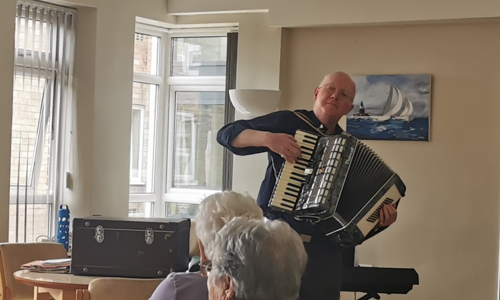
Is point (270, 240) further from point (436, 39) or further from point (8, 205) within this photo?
point (436, 39)

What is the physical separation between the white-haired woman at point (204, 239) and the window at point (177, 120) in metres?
3.48

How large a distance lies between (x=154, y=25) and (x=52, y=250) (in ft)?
8.14

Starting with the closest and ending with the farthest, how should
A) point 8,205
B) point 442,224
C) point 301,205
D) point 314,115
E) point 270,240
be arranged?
Result: point 270,240
point 301,205
point 314,115
point 8,205
point 442,224

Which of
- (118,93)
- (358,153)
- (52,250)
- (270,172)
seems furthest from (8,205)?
(358,153)

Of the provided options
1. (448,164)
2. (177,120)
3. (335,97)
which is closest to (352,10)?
(448,164)

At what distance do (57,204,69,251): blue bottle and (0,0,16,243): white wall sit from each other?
0.44 metres

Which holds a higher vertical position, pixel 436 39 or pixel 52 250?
pixel 436 39

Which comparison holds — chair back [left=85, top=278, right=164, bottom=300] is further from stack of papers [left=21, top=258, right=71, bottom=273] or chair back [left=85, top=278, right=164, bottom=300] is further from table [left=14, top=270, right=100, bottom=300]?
stack of papers [left=21, top=258, right=71, bottom=273]

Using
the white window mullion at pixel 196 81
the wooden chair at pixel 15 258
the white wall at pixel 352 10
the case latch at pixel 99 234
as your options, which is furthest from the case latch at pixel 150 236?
the white window mullion at pixel 196 81

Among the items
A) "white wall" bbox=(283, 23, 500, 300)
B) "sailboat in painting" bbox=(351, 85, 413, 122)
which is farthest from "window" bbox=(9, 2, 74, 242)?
"sailboat in painting" bbox=(351, 85, 413, 122)

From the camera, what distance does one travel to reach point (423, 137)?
5043 mm

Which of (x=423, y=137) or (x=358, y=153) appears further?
(x=423, y=137)

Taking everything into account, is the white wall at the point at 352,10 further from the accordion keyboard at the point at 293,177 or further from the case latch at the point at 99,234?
the case latch at the point at 99,234

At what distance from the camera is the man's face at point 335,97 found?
9.68 ft
